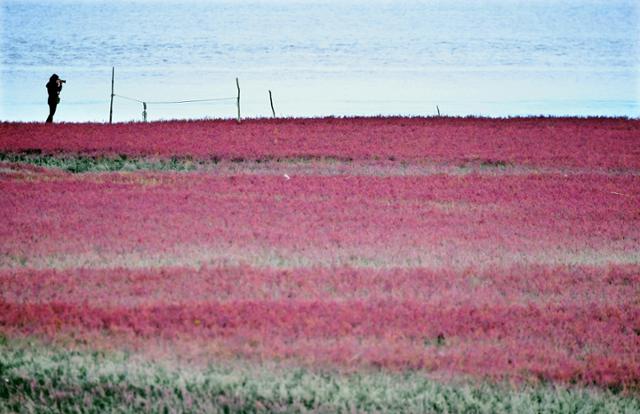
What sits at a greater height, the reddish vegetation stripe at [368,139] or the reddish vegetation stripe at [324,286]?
the reddish vegetation stripe at [324,286]

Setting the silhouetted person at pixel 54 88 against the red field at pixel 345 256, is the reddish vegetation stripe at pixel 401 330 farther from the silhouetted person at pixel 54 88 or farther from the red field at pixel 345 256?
the silhouetted person at pixel 54 88

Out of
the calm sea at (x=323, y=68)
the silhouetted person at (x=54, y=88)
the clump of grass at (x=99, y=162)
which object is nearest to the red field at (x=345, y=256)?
the clump of grass at (x=99, y=162)

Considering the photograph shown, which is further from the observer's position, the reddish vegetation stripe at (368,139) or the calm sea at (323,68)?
the calm sea at (323,68)

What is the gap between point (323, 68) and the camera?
9912cm

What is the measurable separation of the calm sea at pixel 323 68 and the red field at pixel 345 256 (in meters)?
24.4

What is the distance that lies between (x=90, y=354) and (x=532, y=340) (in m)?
4.89

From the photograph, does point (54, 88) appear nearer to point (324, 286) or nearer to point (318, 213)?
point (318, 213)

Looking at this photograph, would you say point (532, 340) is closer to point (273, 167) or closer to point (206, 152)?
point (273, 167)

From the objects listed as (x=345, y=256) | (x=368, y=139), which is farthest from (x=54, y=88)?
(x=345, y=256)

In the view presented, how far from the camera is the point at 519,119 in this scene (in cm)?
4078

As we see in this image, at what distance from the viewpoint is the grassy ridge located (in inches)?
423

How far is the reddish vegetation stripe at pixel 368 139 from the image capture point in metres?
30.6

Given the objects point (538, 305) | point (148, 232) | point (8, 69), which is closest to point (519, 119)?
point (148, 232)

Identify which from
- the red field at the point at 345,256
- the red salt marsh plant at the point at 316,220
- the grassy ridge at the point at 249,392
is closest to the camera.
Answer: the grassy ridge at the point at 249,392
